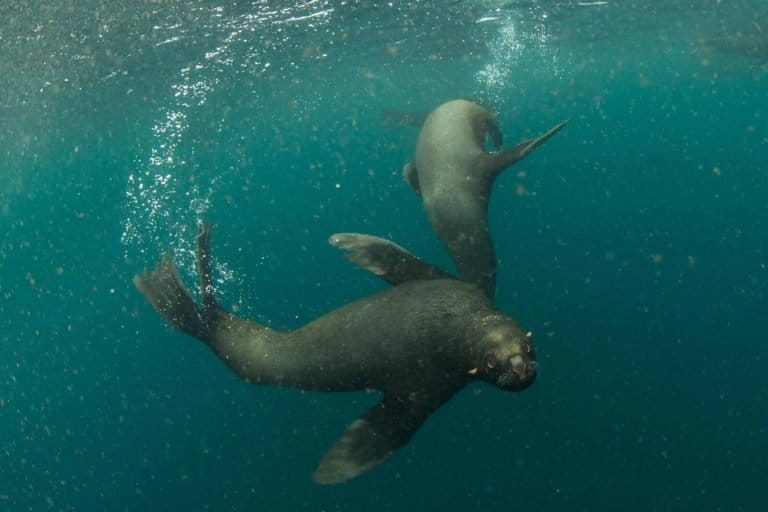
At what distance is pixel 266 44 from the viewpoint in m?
19.8

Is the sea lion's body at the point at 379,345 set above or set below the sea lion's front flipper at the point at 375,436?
above

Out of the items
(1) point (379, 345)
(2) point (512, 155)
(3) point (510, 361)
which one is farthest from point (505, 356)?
(2) point (512, 155)

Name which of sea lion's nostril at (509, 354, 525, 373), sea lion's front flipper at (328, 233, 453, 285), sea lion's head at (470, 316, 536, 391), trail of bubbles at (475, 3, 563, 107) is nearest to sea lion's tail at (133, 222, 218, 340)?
sea lion's front flipper at (328, 233, 453, 285)

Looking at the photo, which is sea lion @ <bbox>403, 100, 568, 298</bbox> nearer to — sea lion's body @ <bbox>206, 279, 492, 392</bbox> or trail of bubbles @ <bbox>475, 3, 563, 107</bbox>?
sea lion's body @ <bbox>206, 279, 492, 392</bbox>

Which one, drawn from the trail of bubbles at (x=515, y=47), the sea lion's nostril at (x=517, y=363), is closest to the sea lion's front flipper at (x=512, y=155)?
the sea lion's nostril at (x=517, y=363)

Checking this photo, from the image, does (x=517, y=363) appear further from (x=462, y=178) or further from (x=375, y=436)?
(x=462, y=178)

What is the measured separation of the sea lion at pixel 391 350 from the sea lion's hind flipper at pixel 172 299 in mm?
843

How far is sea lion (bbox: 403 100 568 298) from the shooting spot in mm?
6469

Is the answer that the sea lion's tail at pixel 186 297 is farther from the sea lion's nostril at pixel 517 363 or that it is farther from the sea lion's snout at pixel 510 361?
the sea lion's nostril at pixel 517 363

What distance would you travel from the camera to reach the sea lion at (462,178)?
6.47 metres

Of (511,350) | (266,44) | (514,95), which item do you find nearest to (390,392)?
(511,350)

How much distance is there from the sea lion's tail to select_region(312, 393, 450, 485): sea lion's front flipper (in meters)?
2.32

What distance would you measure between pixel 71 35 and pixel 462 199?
39.9ft

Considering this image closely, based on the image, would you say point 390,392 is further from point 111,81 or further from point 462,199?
point 111,81
